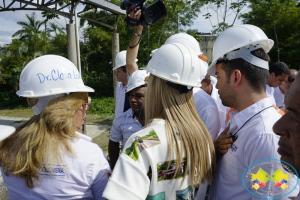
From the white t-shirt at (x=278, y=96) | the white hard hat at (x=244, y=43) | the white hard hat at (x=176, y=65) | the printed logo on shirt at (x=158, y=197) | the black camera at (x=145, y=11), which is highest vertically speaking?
the black camera at (x=145, y=11)

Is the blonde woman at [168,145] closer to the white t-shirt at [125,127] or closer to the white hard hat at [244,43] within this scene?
the white hard hat at [244,43]

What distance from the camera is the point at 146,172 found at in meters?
1.20

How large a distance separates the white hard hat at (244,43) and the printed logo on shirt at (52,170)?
128cm

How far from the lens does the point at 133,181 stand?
116 cm

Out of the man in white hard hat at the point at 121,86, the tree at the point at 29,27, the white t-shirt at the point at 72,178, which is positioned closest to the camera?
the white t-shirt at the point at 72,178

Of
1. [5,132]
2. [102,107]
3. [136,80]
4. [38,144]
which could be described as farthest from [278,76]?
[102,107]

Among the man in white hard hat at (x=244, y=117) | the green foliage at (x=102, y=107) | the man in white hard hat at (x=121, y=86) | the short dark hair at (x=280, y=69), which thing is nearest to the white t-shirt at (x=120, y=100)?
the man in white hard hat at (x=121, y=86)

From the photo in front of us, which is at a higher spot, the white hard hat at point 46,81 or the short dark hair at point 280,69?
the white hard hat at point 46,81

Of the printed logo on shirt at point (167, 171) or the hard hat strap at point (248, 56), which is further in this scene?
the hard hat strap at point (248, 56)

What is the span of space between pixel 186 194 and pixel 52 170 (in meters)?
0.76

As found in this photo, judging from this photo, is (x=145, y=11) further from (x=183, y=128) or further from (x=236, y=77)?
(x=183, y=128)

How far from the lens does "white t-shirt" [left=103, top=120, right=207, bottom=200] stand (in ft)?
3.79

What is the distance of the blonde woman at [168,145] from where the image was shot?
1.18 meters

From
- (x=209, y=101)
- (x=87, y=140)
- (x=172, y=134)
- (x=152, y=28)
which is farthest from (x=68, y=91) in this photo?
(x=152, y=28)
